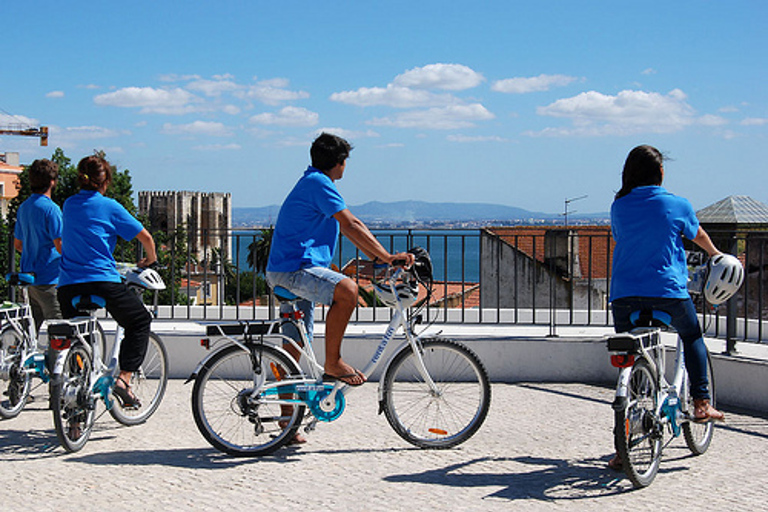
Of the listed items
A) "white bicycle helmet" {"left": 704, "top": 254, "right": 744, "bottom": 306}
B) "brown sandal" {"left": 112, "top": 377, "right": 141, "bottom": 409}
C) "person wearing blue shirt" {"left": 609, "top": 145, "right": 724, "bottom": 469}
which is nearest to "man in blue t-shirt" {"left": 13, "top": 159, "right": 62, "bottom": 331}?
"brown sandal" {"left": 112, "top": 377, "right": 141, "bottom": 409}

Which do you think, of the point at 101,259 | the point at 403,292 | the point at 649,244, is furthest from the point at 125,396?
the point at 649,244

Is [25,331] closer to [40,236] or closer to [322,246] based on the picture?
[40,236]

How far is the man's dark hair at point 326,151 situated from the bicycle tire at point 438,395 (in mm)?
1221

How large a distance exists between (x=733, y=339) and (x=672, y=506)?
10.5 feet

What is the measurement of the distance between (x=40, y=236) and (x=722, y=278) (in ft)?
15.3

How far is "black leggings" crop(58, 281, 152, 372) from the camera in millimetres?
5723

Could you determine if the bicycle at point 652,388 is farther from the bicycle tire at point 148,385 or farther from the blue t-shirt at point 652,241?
the bicycle tire at point 148,385

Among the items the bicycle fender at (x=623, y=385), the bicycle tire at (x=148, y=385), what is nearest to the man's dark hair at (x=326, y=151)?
the bicycle tire at (x=148, y=385)

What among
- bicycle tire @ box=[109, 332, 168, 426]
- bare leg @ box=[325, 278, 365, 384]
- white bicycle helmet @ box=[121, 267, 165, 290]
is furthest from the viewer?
bicycle tire @ box=[109, 332, 168, 426]

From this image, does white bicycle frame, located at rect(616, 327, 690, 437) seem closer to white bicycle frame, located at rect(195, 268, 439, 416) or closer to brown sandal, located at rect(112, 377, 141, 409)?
white bicycle frame, located at rect(195, 268, 439, 416)

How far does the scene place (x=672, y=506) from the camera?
445 centimetres

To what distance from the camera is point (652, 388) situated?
4.89m

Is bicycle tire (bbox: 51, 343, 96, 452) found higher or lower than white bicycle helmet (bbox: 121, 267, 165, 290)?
lower

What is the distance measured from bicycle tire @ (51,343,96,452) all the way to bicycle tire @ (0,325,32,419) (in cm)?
109
